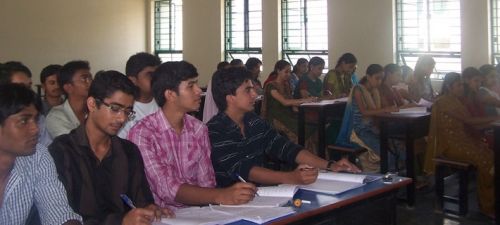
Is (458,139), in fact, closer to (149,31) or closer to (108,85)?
(108,85)

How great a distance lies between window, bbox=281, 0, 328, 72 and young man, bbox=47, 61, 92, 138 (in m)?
5.64

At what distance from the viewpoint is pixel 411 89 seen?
563cm

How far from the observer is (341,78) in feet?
20.1

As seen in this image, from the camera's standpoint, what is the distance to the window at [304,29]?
8359 mm

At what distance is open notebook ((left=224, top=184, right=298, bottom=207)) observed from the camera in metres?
1.96

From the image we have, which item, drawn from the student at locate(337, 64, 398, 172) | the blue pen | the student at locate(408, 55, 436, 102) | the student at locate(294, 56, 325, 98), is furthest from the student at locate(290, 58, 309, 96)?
the blue pen

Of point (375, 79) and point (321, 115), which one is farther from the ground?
point (375, 79)

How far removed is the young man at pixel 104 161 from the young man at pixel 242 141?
51cm

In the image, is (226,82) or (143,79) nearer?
(226,82)

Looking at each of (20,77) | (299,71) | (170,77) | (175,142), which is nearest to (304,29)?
(299,71)

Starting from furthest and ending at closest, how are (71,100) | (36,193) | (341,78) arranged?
(341,78) → (71,100) → (36,193)

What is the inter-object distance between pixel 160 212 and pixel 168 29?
351 inches

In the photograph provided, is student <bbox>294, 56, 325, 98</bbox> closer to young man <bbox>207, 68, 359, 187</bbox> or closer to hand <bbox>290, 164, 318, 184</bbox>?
young man <bbox>207, 68, 359, 187</bbox>

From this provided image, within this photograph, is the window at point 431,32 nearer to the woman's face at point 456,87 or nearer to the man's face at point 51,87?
the woman's face at point 456,87
